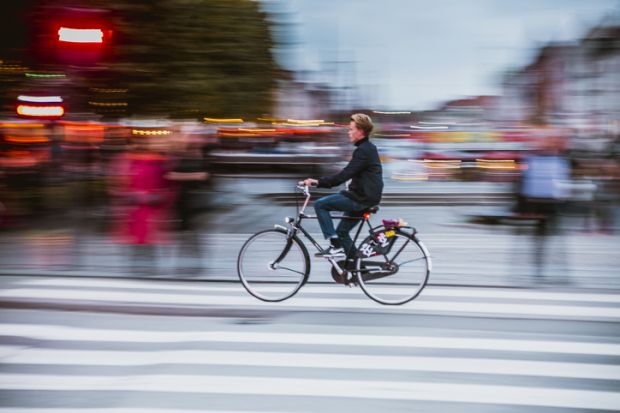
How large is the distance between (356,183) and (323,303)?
133cm

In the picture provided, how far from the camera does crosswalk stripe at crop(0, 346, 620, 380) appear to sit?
542 cm

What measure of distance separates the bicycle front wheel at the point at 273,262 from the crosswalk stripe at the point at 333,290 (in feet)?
0.70

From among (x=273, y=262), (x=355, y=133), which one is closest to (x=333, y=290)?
(x=273, y=262)

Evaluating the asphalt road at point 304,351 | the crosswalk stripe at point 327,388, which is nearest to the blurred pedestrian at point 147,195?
the asphalt road at point 304,351

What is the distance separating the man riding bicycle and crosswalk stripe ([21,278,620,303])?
108cm

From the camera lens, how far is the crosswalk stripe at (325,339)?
6074 mm

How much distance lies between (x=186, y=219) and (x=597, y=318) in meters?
5.19

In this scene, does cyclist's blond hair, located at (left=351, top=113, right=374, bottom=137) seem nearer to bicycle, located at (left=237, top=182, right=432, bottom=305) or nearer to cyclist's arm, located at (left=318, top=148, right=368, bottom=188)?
cyclist's arm, located at (left=318, top=148, right=368, bottom=188)

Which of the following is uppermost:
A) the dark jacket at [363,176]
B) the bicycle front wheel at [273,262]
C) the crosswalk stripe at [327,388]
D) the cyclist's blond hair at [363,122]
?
the cyclist's blond hair at [363,122]

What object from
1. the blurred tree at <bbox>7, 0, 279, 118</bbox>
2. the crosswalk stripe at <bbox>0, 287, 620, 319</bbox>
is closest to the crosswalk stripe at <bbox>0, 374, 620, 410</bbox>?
the crosswalk stripe at <bbox>0, 287, 620, 319</bbox>

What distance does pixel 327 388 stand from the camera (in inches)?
195

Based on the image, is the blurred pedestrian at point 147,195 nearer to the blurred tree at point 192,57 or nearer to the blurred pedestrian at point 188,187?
the blurred pedestrian at point 188,187

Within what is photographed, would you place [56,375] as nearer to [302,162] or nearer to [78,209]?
[78,209]

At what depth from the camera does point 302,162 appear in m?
31.6
